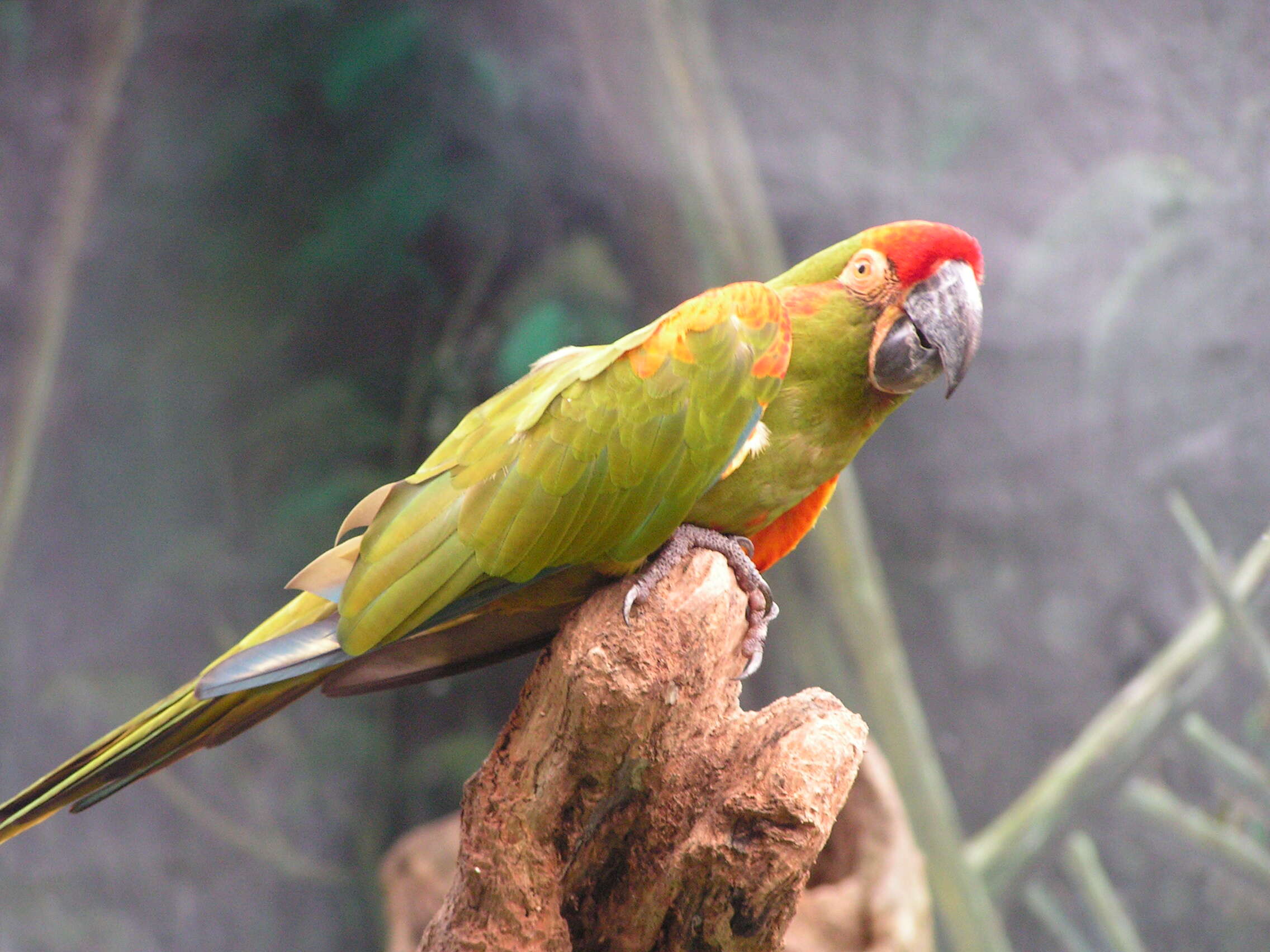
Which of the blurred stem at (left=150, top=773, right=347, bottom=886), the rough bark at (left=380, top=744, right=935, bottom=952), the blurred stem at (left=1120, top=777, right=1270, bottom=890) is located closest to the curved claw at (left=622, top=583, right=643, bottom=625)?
the rough bark at (left=380, top=744, right=935, bottom=952)

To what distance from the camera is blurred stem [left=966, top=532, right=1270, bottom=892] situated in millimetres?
2893

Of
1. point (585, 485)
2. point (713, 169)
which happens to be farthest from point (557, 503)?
point (713, 169)

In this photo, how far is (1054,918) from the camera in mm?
3059

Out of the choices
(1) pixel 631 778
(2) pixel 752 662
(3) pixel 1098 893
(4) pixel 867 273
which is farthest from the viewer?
(3) pixel 1098 893

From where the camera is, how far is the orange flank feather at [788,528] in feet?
5.95

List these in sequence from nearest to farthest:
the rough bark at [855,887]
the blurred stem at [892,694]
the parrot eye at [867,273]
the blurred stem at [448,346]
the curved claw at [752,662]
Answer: the curved claw at [752,662]
the parrot eye at [867,273]
the rough bark at [855,887]
the blurred stem at [892,694]
the blurred stem at [448,346]

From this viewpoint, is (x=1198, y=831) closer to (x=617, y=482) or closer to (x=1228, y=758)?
(x=1228, y=758)

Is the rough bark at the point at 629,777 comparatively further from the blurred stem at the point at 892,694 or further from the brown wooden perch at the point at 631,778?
the blurred stem at the point at 892,694

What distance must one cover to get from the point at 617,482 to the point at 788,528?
0.47 m

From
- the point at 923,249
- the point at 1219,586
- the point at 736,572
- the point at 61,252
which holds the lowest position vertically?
the point at 1219,586

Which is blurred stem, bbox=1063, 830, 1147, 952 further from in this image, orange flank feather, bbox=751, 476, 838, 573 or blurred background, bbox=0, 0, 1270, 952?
orange flank feather, bbox=751, 476, 838, 573

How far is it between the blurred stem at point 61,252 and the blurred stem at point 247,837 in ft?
3.00

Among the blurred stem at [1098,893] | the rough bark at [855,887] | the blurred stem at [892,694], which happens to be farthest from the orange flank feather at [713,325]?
the blurred stem at [1098,893]

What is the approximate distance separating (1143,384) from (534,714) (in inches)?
102
